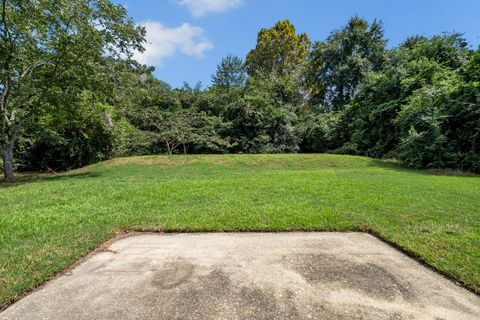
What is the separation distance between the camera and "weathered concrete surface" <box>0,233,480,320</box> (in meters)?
2.32

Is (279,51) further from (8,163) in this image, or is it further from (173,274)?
(173,274)

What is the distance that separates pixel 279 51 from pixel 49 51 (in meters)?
23.4

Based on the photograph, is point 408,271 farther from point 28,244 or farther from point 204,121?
point 204,121

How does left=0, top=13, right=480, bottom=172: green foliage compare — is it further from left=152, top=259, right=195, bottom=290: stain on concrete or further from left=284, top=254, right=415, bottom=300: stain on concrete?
left=284, top=254, right=415, bottom=300: stain on concrete

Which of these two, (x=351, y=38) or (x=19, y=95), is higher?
(x=351, y=38)

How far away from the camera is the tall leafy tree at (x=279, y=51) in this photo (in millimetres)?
28859

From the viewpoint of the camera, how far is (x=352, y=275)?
9.50ft

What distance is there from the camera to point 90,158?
48.8ft

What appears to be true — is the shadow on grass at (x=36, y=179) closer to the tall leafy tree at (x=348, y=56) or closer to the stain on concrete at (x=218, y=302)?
the stain on concrete at (x=218, y=302)

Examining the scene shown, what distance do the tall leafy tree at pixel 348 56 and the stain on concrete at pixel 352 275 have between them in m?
22.5

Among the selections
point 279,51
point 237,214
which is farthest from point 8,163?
point 279,51

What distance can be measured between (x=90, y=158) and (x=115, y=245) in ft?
41.7

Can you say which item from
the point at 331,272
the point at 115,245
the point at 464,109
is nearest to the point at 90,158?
the point at 115,245

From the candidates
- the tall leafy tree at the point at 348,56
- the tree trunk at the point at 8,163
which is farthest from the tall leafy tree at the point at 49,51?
the tall leafy tree at the point at 348,56
